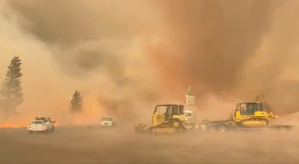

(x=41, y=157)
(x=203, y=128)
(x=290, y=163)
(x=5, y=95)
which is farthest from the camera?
(x=5, y=95)

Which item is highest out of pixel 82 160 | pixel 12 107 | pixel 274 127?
pixel 12 107

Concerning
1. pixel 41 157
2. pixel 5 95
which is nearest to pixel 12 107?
pixel 5 95

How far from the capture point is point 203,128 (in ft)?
132

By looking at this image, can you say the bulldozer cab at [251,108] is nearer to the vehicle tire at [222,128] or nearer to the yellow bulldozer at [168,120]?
the vehicle tire at [222,128]

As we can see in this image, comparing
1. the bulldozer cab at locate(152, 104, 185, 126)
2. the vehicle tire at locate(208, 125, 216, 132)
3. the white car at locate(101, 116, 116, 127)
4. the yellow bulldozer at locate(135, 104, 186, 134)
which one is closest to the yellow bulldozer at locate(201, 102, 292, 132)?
the vehicle tire at locate(208, 125, 216, 132)

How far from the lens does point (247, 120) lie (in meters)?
35.6

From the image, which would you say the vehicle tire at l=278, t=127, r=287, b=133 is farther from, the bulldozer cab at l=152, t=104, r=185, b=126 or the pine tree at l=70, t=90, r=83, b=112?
the pine tree at l=70, t=90, r=83, b=112

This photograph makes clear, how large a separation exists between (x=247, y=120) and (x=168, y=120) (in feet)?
31.7

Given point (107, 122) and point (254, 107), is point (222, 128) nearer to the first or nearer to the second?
point (254, 107)

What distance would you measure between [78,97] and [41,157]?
88.7 meters

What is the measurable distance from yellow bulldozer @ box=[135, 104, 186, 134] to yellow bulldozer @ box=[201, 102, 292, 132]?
549cm

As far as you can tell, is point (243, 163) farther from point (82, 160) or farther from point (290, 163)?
point (82, 160)

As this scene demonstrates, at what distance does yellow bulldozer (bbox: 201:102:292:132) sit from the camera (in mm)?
35281

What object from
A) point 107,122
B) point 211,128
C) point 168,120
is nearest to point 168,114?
point 168,120
